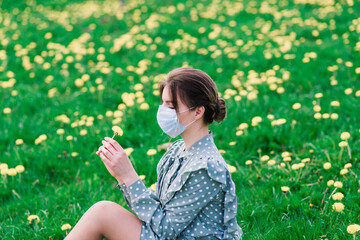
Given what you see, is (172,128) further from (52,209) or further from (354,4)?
(354,4)

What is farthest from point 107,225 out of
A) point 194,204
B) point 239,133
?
point 239,133

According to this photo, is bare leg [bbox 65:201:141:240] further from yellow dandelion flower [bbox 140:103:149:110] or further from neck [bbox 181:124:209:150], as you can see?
yellow dandelion flower [bbox 140:103:149:110]

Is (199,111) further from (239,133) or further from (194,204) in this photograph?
(239,133)

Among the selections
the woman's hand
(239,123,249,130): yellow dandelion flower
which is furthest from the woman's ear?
(239,123,249,130): yellow dandelion flower

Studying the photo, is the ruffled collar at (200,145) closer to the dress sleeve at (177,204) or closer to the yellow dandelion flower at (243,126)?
the dress sleeve at (177,204)

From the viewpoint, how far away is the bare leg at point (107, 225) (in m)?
1.98

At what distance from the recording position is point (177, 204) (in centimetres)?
193

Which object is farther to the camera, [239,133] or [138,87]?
[138,87]

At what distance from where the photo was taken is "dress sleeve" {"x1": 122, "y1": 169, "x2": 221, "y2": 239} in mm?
1905

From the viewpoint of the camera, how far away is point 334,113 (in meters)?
3.71

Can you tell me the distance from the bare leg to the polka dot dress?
7 centimetres

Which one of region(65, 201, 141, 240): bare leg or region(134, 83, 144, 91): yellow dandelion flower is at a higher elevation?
region(65, 201, 141, 240): bare leg

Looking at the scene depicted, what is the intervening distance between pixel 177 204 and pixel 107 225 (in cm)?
40

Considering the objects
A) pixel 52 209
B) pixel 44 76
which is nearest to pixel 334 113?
pixel 52 209
